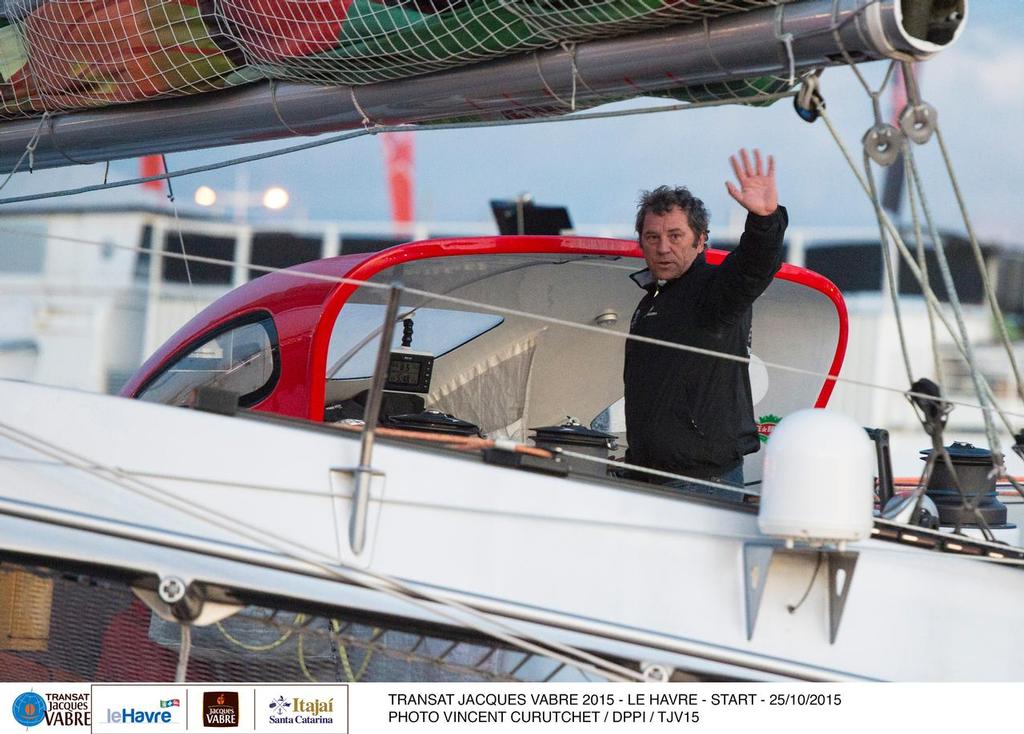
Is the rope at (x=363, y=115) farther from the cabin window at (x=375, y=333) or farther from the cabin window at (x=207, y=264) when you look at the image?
the cabin window at (x=207, y=264)

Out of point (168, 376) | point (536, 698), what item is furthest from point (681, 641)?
point (168, 376)

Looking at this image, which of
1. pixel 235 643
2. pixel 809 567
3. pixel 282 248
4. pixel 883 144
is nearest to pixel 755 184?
pixel 883 144

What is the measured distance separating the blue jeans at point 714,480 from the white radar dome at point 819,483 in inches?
29.0

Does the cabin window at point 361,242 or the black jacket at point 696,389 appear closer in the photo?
the black jacket at point 696,389

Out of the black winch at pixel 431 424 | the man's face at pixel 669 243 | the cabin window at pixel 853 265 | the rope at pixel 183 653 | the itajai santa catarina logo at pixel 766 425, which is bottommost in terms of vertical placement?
the rope at pixel 183 653

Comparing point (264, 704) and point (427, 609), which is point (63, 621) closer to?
point (264, 704)

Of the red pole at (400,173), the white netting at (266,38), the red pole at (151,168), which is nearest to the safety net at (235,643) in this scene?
the white netting at (266,38)

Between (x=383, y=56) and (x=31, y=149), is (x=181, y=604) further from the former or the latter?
(x=31, y=149)

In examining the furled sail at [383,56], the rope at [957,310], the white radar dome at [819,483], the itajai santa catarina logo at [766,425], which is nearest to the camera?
the white radar dome at [819,483]

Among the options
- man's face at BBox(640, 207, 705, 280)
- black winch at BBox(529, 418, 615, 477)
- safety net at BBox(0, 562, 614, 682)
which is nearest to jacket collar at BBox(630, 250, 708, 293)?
man's face at BBox(640, 207, 705, 280)

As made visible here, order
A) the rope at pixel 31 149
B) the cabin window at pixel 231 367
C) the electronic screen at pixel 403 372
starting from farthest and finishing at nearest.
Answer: the electronic screen at pixel 403 372 < the cabin window at pixel 231 367 < the rope at pixel 31 149

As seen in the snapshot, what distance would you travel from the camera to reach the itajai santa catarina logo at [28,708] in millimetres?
2447

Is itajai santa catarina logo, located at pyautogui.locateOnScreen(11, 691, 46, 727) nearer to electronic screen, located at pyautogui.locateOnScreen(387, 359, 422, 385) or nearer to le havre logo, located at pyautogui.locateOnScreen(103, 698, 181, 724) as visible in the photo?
le havre logo, located at pyautogui.locateOnScreen(103, 698, 181, 724)

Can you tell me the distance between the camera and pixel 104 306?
45.9ft
